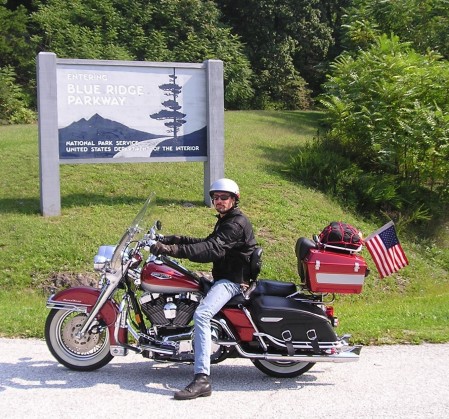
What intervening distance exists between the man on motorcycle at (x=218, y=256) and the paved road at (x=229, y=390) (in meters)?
0.30

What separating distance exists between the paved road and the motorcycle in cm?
22

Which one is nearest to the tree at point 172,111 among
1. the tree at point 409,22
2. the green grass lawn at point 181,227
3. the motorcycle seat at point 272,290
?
the green grass lawn at point 181,227

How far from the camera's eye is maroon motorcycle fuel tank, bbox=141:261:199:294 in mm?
5613

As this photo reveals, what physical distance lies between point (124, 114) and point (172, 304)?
6.75 m

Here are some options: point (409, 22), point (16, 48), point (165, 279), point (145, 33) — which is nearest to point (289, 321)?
point (165, 279)

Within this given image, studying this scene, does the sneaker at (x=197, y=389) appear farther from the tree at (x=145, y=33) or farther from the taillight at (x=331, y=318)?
the tree at (x=145, y=33)

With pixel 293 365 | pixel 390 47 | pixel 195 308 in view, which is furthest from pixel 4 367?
pixel 390 47

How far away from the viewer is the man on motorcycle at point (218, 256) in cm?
539

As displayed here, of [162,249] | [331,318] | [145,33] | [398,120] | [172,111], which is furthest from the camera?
[145,33]

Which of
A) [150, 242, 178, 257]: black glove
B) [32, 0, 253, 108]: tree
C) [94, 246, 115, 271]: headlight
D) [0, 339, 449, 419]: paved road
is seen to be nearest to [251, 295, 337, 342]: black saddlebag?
[0, 339, 449, 419]: paved road

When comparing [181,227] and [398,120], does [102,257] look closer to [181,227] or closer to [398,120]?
[181,227]

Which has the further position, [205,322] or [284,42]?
[284,42]

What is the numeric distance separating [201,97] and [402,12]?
13.4 metres

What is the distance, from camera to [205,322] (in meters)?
5.44
